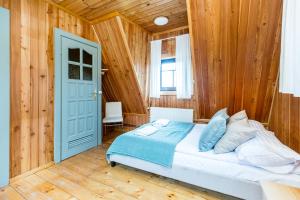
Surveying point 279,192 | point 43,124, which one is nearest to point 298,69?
point 279,192

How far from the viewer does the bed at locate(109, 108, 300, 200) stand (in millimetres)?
Result: 1531

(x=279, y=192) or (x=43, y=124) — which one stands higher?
(x=43, y=124)

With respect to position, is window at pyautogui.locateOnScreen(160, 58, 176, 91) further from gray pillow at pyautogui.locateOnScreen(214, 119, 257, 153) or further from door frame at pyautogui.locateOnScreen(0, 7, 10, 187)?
door frame at pyautogui.locateOnScreen(0, 7, 10, 187)

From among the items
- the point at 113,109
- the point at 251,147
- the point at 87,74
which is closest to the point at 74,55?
the point at 87,74

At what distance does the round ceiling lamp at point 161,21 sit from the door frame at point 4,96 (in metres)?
2.19

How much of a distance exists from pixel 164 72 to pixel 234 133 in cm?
242

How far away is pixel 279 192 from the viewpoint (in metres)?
1.11

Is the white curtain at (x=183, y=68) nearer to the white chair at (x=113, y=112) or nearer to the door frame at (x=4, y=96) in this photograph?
the white chair at (x=113, y=112)

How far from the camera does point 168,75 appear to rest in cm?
387

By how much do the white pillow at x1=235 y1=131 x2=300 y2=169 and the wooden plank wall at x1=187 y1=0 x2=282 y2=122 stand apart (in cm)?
139

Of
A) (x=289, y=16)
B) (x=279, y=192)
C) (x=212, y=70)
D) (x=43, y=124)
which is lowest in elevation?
(x=279, y=192)

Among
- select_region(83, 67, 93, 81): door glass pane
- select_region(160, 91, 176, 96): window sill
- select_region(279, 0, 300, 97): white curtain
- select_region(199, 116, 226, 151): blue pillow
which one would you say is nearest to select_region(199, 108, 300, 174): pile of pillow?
select_region(199, 116, 226, 151): blue pillow

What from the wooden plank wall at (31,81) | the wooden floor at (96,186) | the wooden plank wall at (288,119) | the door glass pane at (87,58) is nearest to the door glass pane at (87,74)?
the door glass pane at (87,58)

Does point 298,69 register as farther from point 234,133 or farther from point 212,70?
point 212,70
